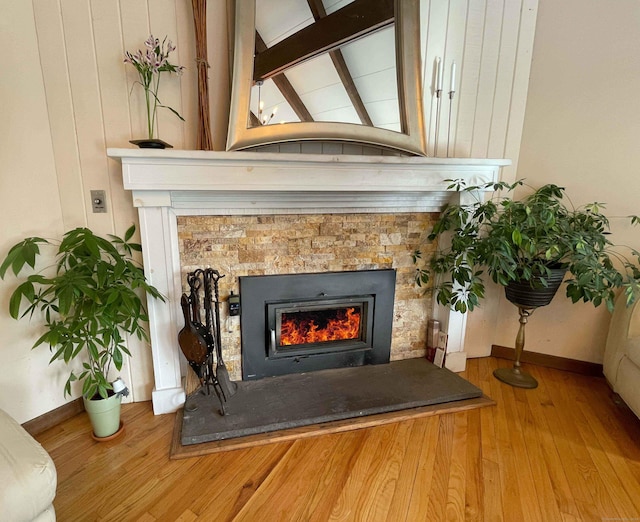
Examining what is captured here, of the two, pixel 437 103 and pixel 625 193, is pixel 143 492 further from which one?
pixel 625 193

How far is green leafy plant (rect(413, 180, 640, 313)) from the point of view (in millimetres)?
1690

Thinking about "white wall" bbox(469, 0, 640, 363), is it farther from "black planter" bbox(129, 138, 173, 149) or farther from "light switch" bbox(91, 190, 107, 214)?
"light switch" bbox(91, 190, 107, 214)

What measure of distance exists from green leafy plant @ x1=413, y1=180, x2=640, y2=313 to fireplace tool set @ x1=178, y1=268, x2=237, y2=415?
1189 millimetres

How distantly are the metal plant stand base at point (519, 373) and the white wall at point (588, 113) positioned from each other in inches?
13.8

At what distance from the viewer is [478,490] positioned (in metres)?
1.36

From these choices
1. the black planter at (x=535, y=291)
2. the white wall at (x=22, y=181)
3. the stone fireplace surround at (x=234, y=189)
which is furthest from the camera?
the black planter at (x=535, y=291)

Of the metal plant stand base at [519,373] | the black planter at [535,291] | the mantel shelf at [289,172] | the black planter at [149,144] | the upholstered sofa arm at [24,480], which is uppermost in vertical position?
the black planter at [149,144]

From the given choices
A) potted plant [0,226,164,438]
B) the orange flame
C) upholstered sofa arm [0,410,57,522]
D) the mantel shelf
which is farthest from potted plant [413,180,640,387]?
upholstered sofa arm [0,410,57,522]

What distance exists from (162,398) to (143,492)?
0.49 metres

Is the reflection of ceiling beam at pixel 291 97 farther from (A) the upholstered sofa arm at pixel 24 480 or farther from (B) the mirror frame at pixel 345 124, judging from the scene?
(A) the upholstered sofa arm at pixel 24 480

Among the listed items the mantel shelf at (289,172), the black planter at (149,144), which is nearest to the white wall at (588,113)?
the mantel shelf at (289,172)

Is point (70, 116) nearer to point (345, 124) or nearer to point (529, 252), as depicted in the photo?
point (345, 124)

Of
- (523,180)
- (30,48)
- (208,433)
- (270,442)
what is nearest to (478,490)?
(270,442)

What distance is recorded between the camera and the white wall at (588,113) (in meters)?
1.88
